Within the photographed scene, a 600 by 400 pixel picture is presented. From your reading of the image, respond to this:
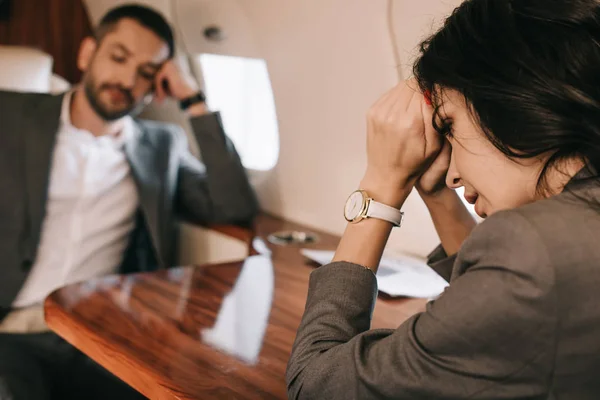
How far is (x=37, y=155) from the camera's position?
1.79 m

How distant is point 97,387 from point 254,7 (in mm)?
1096

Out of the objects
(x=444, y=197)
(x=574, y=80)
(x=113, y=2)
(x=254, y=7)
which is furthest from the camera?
(x=113, y=2)

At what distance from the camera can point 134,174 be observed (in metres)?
1.96

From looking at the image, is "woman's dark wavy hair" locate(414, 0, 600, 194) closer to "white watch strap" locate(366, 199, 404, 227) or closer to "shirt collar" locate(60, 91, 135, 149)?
"white watch strap" locate(366, 199, 404, 227)

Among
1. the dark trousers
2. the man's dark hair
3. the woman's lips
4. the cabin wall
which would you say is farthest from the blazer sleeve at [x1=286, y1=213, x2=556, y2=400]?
the man's dark hair

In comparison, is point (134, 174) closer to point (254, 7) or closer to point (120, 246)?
point (120, 246)

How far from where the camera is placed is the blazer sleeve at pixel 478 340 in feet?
1.97

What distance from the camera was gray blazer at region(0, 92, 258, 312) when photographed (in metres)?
1.75

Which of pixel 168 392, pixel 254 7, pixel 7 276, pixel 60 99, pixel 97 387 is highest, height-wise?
pixel 254 7

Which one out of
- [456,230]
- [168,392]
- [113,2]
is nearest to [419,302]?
[456,230]

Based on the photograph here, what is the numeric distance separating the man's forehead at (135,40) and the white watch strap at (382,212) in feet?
4.18

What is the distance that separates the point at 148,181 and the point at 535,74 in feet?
4.91

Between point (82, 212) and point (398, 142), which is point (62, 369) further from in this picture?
point (398, 142)

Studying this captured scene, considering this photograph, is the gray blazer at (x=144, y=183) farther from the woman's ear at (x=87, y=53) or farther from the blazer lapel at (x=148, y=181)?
the woman's ear at (x=87, y=53)
